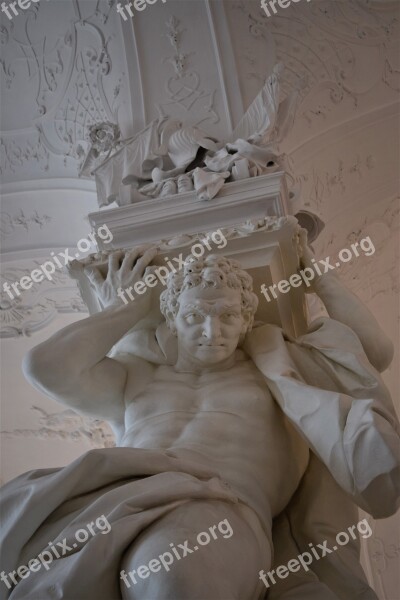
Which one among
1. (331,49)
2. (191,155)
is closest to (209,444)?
(191,155)

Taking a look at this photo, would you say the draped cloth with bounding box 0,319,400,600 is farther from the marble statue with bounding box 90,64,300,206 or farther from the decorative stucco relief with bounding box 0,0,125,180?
the decorative stucco relief with bounding box 0,0,125,180

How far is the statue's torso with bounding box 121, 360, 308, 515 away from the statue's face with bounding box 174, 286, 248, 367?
138 mm

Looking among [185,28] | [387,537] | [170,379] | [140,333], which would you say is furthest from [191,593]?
[185,28]

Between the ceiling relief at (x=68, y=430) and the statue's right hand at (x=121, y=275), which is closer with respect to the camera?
the statue's right hand at (x=121, y=275)

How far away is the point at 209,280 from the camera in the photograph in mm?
3156

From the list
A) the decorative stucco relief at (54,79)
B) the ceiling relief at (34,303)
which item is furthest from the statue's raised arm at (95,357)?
the ceiling relief at (34,303)

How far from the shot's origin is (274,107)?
14.7 feet

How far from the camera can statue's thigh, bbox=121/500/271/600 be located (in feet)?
7.04

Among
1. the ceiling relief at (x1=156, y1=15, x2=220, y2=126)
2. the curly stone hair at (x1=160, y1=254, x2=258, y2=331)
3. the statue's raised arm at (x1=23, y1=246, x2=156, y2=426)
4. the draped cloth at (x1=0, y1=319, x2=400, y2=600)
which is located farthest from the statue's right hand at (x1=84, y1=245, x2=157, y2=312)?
the ceiling relief at (x1=156, y1=15, x2=220, y2=126)

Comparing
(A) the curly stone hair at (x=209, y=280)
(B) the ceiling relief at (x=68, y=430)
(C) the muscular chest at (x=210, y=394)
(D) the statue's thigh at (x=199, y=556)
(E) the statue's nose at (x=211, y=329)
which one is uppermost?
(A) the curly stone hair at (x=209, y=280)

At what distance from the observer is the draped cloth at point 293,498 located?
7.46 feet

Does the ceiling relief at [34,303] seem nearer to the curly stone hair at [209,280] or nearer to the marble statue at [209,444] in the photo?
the marble statue at [209,444]

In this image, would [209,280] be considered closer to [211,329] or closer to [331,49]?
[211,329]

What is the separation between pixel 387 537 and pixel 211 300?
3.43m
